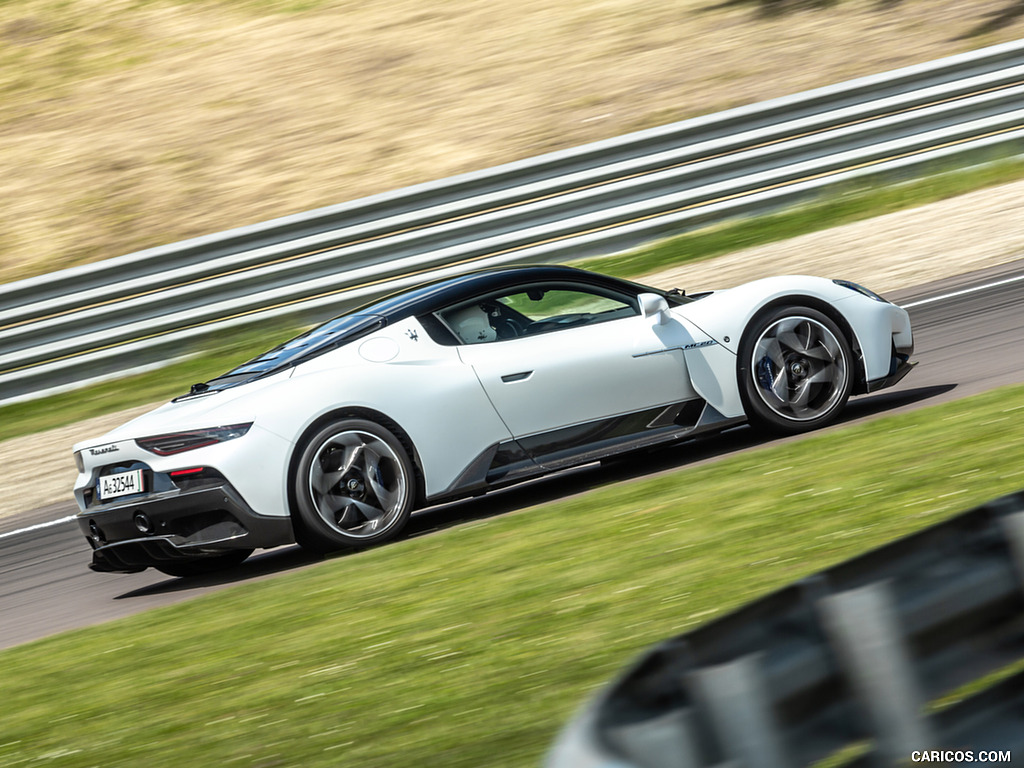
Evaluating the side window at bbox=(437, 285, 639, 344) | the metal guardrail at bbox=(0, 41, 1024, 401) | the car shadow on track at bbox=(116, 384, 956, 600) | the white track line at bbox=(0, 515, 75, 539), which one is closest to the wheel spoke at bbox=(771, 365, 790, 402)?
the car shadow on track at bbox=(116, 384, 956, 600)

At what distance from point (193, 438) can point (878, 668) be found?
15.6ft

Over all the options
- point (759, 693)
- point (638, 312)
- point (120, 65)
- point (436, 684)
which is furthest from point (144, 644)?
point (120, 65)

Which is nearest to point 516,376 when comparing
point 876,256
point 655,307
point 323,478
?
point 655,307

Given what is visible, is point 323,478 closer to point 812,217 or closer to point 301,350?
point 301,350

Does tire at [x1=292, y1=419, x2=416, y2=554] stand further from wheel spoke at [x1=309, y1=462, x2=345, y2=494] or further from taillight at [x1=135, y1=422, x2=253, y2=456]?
taillight at [x1=135, y1=422, x2=253, y2=456]

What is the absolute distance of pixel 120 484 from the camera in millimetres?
6480

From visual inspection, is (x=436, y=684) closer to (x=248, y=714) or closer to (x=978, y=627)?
(x=248, y=714)

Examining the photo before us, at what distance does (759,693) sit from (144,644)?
13.3 feet

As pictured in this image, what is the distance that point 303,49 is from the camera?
17484 millimetres

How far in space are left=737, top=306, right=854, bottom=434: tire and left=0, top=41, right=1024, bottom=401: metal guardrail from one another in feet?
17.6

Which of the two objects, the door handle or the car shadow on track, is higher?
the door handle

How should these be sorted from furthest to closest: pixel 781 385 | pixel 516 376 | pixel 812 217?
1. pixel 812 217
2. pixel 781 385
3. pixel 516 376

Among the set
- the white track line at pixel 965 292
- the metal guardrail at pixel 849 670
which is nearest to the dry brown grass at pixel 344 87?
the white track line at pixel 965 292

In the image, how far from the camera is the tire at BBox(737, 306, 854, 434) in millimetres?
7332
